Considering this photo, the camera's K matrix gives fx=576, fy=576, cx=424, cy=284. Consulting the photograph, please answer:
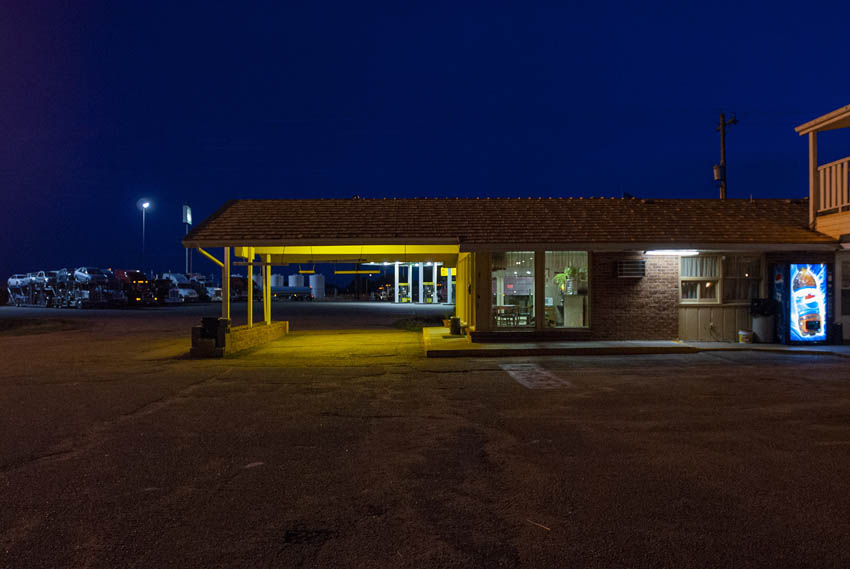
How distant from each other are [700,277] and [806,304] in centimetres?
261

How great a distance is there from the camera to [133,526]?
13.4 feet

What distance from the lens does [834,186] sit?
1496 cm

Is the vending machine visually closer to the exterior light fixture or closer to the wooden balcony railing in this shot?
the wooden balcony railing

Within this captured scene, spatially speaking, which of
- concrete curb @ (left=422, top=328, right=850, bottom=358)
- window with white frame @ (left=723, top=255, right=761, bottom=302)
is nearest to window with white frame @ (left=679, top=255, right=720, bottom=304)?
window with white frame @ (left=723, top=255, right=761, bottom=302)

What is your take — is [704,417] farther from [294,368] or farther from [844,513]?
[294,368]

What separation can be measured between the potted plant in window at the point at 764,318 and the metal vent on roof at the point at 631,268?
9.95 feet

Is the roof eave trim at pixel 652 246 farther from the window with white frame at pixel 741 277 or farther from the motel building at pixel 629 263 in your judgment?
the window with white frame at pixel 741 277

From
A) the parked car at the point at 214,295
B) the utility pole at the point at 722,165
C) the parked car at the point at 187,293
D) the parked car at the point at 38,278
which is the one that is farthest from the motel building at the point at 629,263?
the parked car at the point at 214,295

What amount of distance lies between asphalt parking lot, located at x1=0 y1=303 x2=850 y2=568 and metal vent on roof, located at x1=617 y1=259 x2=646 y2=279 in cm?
510

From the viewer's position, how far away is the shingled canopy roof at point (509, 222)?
49.9 ft

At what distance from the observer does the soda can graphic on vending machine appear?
14812 mm

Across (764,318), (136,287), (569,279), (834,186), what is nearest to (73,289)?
(136,287)

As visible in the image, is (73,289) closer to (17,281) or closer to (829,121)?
(17,281)

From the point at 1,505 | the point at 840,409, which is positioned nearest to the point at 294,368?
the point at 1,505
